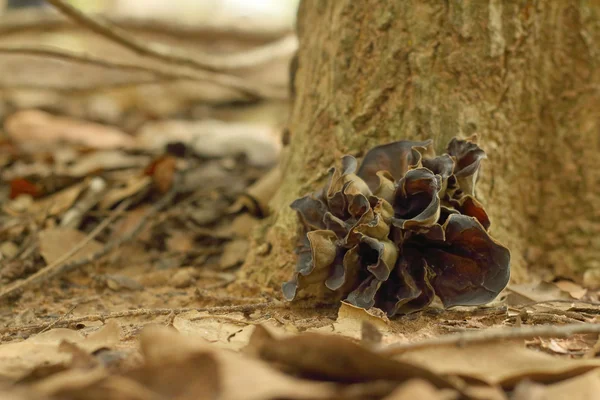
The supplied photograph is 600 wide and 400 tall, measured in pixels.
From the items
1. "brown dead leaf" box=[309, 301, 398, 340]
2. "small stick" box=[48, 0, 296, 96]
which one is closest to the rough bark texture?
"brown dead leaf" box=[309, 301, 398, 340]

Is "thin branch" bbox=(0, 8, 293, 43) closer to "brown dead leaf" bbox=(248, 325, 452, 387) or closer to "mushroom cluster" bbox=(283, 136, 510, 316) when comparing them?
"mushroom cluster" bbox=(283, 136, 510, 316)

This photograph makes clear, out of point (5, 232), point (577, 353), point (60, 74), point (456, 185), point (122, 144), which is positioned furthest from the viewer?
point (60, 74)

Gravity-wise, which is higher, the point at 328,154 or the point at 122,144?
the point at 328,154

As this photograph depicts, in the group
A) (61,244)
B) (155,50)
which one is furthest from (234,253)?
(155,50)

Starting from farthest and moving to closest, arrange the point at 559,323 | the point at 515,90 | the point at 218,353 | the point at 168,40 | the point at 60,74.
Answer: the point at 168,40 → the point at 60,74 → the point at 515,90 → the point at 559,323 → the point at 218,353

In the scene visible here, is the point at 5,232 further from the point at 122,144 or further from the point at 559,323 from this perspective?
the point at 559,323

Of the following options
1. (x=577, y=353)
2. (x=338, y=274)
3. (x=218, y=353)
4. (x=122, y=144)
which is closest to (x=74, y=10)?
(x=122, y=144)

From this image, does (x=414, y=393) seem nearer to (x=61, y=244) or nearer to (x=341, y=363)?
(x=341, y=363)
